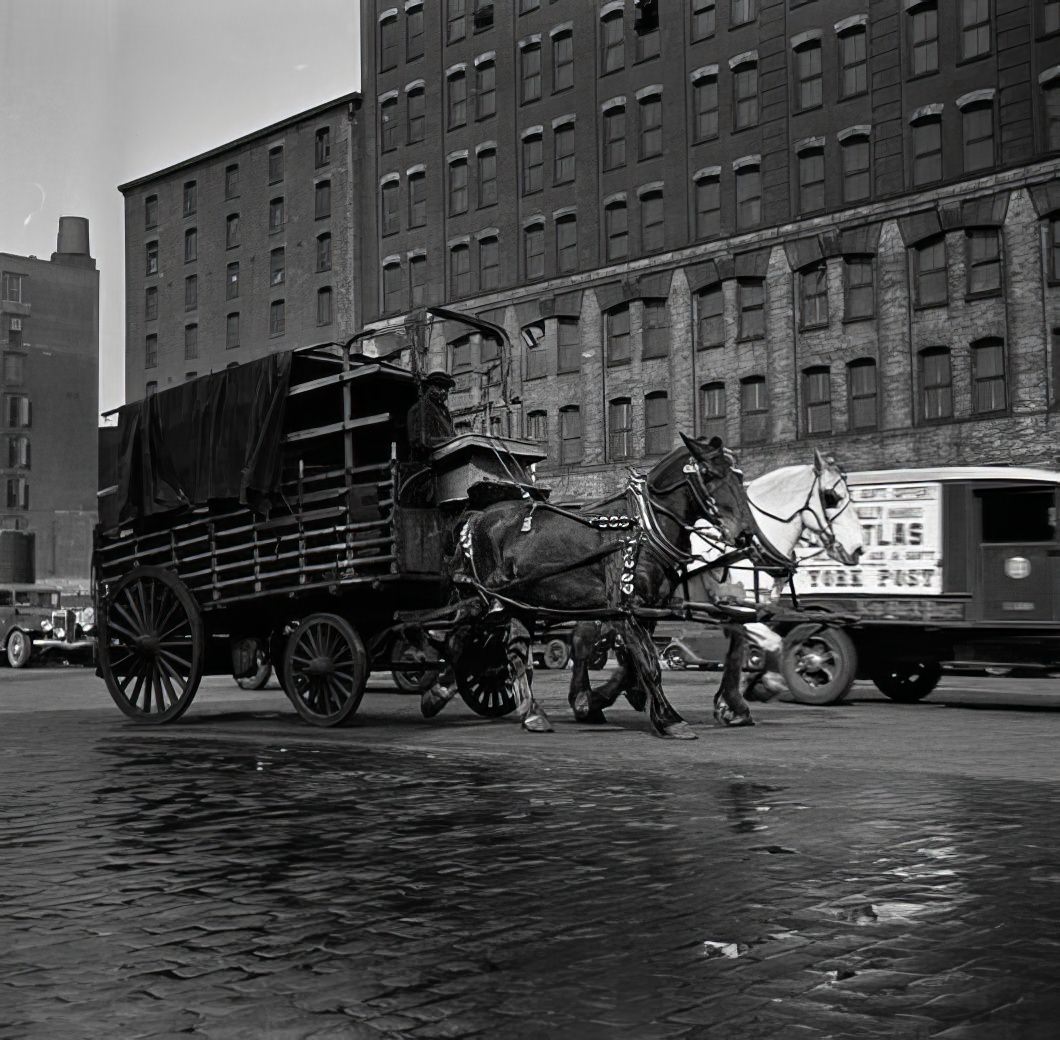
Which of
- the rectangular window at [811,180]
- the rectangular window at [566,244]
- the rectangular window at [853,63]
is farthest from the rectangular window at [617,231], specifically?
the rectangular window at [853,63]

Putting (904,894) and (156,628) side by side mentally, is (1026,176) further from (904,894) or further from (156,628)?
(904,894)

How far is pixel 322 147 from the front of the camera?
55.9 meters

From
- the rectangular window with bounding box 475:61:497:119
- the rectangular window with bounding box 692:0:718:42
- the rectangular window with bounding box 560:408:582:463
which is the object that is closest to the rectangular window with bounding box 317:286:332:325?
the rectangular window with bounding box 475:61:497:119

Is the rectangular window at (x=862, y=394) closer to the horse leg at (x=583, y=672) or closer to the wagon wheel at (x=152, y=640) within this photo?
the horse leg at (x=583, y=672)

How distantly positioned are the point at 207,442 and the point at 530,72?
118 ft

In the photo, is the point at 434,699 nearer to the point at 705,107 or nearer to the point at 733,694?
the point at 733,694

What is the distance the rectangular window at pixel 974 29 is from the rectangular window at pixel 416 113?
66.5ft

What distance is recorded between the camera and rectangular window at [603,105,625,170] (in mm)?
45156

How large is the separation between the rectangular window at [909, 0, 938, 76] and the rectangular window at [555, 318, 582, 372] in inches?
509

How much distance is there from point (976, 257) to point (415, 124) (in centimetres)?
2255

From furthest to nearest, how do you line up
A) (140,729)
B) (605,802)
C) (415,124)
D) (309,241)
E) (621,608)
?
(309,241), (415,124), (140,729), (621,608), (605,802)

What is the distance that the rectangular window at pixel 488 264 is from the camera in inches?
1905

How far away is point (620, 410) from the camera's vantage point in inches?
1767

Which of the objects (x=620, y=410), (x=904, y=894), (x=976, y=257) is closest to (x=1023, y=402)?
(x=976, y=257)
